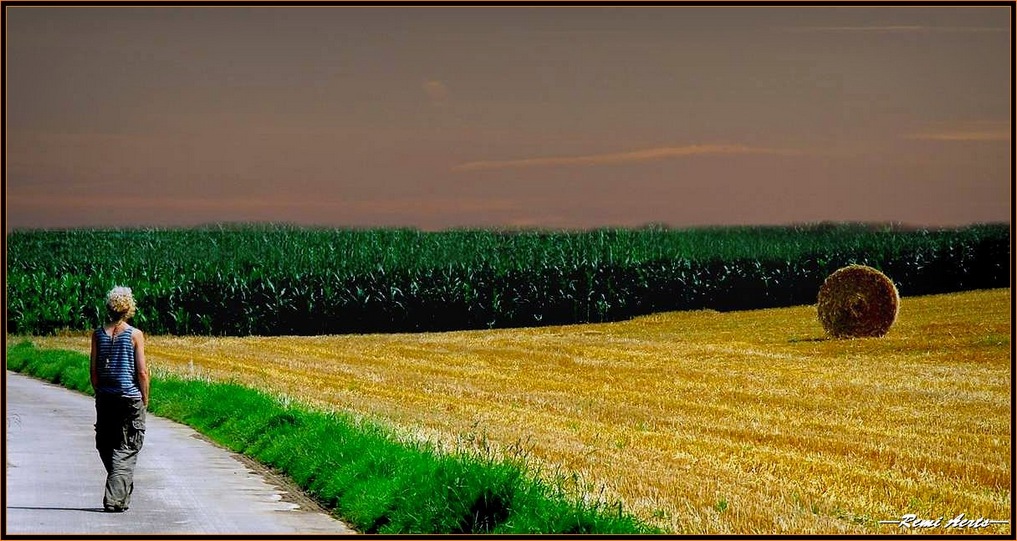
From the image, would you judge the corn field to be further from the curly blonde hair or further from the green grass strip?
the curly blonde hair

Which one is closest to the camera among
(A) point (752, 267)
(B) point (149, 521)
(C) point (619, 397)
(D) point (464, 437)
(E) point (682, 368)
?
(B) point (149, 521)

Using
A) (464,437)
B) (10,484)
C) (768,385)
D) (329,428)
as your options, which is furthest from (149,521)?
(768,385)

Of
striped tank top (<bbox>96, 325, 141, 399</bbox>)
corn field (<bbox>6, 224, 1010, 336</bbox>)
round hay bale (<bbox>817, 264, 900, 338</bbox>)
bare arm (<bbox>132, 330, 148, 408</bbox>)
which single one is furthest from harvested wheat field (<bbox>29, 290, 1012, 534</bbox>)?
corn field (<bbox>6, 224, 1010, 336</bbox>)

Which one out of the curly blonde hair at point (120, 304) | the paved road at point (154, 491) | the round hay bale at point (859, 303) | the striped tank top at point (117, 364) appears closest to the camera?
the paved road at point (154, 491)

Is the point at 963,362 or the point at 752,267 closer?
the point at 963,362

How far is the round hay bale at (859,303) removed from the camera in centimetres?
3481

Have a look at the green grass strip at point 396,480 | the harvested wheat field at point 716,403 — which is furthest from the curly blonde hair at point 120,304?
the harvested wheat field at point 716,403

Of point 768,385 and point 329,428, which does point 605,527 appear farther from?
point 768,385

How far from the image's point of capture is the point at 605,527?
8.87 meters

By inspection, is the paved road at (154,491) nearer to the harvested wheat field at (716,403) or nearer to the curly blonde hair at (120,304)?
the curly blonde hair at (120,304)

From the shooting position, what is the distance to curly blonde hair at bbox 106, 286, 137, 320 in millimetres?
10969

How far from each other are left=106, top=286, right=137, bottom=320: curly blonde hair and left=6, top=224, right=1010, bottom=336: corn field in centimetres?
3257

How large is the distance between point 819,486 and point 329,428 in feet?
15.7

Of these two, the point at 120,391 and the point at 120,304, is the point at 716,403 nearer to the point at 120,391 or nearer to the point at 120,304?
the point at 120,391
